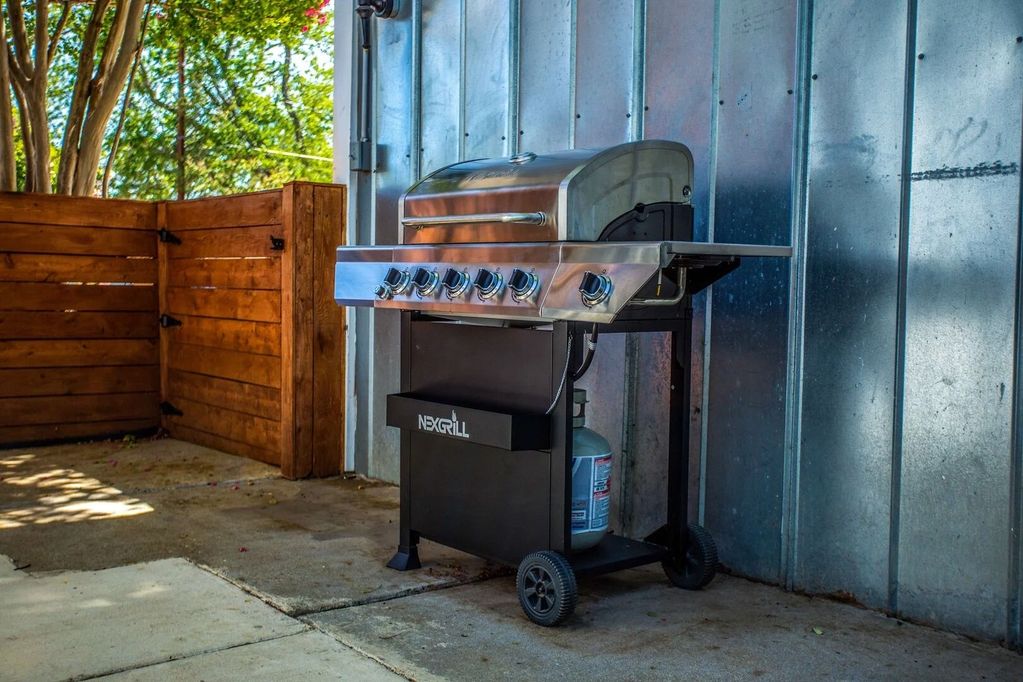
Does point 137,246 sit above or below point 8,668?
above

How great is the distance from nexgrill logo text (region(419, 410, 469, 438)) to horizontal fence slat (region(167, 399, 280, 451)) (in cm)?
239

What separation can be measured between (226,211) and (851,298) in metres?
3.83

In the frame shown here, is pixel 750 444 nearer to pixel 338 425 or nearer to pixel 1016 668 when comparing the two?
pixel 1016 668

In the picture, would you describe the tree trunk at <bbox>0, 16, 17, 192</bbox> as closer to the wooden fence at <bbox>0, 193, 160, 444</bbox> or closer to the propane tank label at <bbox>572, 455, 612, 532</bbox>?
the wooden fence at <bbox>0, 193, 160, 444</bbox>

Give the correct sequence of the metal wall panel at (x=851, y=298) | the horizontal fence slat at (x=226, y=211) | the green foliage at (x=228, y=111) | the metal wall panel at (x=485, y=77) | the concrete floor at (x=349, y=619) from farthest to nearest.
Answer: the green foliage at (x=228, y=111) → the horizontal fence slat at (x=226, y=211) → the metal wall panel at (x=485, y=77) → the metal wall panel at (x=851, y=298) → the concrete floor at (x=349, y=619)

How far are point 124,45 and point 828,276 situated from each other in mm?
6572

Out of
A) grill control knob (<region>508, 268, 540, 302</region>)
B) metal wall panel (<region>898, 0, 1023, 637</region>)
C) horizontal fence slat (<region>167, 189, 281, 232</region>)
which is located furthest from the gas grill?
horizontal fence slat (<region>167, 189, 281, 232</region>)

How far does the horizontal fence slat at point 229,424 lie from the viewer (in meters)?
5.61

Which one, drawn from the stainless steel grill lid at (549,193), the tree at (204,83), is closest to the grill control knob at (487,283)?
the stainless steel grill lid at (549,193)

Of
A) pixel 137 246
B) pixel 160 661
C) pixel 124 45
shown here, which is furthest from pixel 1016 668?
pixel 124 45

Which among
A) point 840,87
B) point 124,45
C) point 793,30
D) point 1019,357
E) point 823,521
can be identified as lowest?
point 823,521

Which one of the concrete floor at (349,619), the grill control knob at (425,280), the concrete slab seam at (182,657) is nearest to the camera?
the concrete slab seam at (182,657)

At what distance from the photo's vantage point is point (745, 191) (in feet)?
11.7

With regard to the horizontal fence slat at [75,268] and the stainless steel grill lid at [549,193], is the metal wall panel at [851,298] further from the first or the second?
the horizontal fence slat at [75,268]
